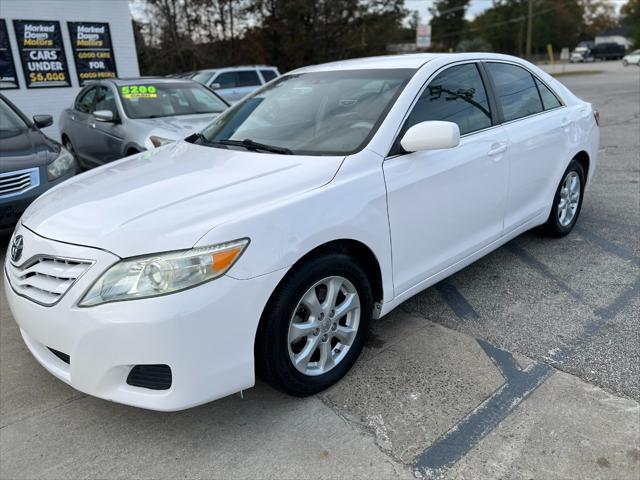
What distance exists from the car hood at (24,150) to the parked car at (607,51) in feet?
237

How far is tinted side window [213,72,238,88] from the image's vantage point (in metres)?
13.8

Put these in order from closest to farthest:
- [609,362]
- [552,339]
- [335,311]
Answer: [335,311] → [609,362] → [552,339]

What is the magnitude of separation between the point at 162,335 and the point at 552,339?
7.46 ft

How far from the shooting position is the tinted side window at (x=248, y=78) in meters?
14.3

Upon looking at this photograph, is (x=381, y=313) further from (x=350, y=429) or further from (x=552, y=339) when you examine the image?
(x=552, y=339)

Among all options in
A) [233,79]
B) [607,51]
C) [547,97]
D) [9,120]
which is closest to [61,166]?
[9,120]


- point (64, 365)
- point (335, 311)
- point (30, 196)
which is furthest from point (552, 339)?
point (30, 196)

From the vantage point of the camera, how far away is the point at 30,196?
190 inches

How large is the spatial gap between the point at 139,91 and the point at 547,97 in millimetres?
5384

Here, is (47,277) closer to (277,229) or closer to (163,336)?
(163,336)

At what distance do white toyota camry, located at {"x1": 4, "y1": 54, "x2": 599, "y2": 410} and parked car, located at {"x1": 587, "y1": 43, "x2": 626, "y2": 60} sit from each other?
72.3 meters

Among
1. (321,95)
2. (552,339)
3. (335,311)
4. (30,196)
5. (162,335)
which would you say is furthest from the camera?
(30,196)

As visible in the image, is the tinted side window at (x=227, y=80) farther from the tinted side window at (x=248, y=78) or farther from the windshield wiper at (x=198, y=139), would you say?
the windshield wiper at (x=198, y=139)

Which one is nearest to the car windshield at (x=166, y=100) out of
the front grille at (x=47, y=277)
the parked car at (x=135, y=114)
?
the parked car at (x=135, y=114)
